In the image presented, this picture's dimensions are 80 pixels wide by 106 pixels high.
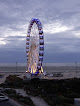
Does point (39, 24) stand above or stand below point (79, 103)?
above

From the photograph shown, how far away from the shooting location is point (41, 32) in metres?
37.8

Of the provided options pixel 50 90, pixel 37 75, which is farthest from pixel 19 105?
pixel 37 75

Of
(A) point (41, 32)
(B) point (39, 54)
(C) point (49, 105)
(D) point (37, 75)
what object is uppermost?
(A) point (41, 32)

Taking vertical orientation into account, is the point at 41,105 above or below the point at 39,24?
below

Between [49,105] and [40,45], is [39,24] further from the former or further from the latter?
[49,105]

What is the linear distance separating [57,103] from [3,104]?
4.31 meters

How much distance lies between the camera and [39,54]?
121ft

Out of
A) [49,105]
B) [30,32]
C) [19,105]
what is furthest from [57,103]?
[30,32]

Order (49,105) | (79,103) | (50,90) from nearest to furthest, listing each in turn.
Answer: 1. (79,103)
2. (49,105)
3. (50,90)

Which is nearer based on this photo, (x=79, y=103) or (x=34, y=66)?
(x=79, y=103)

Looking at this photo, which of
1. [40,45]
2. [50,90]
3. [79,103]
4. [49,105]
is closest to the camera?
[79,103]

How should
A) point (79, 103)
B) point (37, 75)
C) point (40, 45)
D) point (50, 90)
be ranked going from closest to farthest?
point (79, 103), point (50, 90), point (40, 45), point (37, 75)

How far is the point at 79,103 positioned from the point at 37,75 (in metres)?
23.1

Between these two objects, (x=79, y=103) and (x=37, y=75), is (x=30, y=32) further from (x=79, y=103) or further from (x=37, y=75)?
(x=79, y=103)
